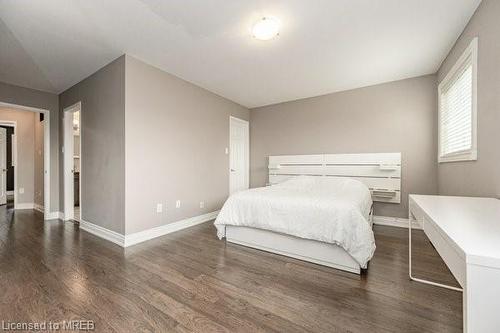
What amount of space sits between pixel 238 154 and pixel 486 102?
12.5 feet

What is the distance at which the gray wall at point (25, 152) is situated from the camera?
4.85m

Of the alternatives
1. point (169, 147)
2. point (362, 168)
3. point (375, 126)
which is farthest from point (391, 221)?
point (169, 147)

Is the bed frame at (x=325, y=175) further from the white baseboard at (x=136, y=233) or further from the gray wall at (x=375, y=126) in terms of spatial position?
the white baseboard at (x=136, y=233)

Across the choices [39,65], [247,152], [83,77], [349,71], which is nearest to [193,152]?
[247,152]

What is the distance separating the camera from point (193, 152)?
11.9 feet

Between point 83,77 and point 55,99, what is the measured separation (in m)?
1.33

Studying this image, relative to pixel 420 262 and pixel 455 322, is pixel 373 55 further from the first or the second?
pixel 455 322

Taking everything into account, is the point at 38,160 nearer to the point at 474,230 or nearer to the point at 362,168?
the point at 362,168

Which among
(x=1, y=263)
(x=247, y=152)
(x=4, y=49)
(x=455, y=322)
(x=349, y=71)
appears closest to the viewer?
(x=455, y=322)

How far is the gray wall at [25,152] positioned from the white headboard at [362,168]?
5.63 m

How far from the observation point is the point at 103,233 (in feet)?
9.68

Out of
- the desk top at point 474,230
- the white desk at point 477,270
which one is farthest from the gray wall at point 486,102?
the white desk at point 477,270

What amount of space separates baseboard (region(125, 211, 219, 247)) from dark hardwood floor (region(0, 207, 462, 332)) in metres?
0.15

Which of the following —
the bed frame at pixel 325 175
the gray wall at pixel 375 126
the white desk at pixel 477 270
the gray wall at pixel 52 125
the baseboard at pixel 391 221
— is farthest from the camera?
the gray wall at pixel 52 125
